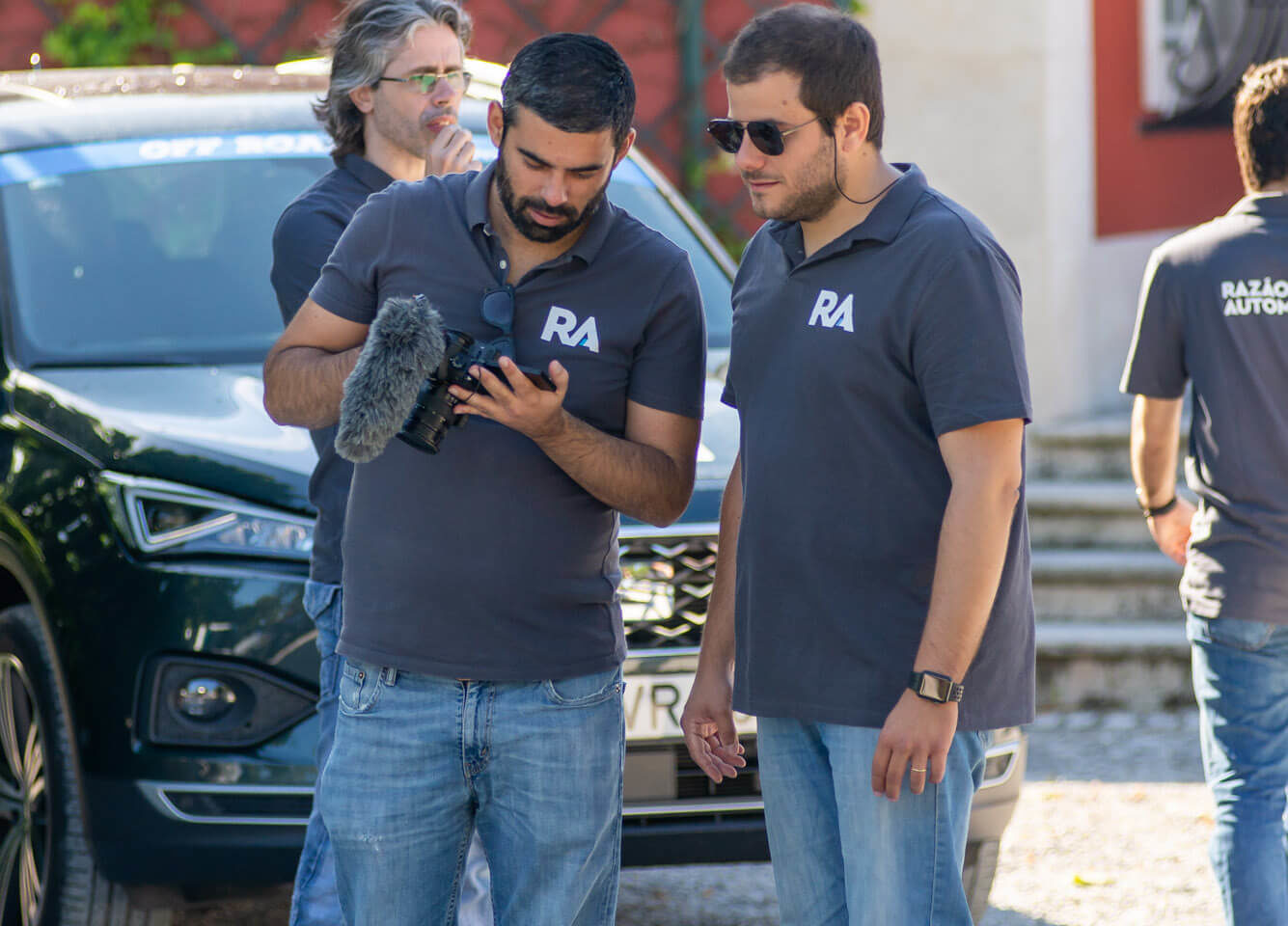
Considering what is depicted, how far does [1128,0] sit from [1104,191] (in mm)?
1036

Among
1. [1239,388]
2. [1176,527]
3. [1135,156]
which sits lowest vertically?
[1176,527]

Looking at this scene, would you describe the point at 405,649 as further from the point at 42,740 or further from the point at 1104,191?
the point at 1104,191

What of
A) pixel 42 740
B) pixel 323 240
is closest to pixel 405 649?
pixel 323 240

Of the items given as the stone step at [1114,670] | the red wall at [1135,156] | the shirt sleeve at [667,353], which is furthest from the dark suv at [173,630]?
the red wall at [1135,156]

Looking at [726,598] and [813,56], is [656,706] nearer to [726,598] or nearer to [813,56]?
[726,598]

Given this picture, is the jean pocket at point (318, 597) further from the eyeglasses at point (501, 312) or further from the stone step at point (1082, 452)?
the stone step at point (1082, 452)

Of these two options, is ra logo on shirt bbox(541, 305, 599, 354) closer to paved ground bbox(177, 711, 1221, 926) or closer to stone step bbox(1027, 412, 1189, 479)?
paved ground bbox(177, 711, 1221, 926)

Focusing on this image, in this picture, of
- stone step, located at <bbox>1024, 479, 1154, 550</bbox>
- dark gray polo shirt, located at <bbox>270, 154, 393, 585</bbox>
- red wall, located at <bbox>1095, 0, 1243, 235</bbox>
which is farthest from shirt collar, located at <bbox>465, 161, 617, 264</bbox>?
red wall, located at <bbox>1095, 0, 1243, 235</bbox>

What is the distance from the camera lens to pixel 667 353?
2844 mm

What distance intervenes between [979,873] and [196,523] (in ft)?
6.61

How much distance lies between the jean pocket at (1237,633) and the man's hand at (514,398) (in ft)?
5.69

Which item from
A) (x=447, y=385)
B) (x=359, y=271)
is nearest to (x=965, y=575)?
(x=447, y=385)

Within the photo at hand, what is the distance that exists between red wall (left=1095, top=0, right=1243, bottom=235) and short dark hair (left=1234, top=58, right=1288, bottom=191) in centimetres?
558

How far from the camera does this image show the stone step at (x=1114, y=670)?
23.1 feet
